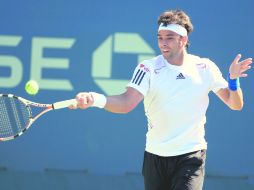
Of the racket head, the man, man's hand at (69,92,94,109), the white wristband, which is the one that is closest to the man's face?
the man

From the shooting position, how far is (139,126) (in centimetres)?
572

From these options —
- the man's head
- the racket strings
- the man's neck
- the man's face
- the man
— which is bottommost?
the racket strings

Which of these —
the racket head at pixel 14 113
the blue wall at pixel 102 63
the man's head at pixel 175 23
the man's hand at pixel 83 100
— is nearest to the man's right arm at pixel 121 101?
the man's hand at pixel 83 100

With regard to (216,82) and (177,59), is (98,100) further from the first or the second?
(216,82)

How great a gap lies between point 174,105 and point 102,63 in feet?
7.08

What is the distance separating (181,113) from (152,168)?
40cm

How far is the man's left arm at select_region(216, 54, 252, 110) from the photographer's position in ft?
12.2

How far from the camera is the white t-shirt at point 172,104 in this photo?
3689mm

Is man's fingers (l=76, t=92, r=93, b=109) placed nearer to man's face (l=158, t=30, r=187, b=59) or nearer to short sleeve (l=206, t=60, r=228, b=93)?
man's face (l=158, t=30, r=187, b=59)

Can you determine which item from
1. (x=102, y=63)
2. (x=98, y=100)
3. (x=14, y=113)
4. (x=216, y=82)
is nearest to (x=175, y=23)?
(x=216, y=82)

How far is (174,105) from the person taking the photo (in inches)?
145

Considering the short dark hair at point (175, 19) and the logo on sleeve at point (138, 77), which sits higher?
the short dark hair at point (175, 19)

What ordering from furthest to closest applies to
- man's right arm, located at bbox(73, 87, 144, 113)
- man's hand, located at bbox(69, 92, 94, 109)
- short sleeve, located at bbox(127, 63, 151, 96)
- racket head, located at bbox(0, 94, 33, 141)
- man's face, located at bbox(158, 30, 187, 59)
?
racket head, located at bbox(0, 94, 33, 141)
man's face, located at bbox(158, 30, 187, 59)
short sleeve, located at bbox(127, 63, 151, 96)
man's right arm, located at bbox(73, 87, 144, 113)
man's hand, located at bbox(69, 92, 94, 109)

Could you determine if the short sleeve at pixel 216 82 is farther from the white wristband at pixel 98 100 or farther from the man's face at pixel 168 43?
the white wristband at pixel 98 100
